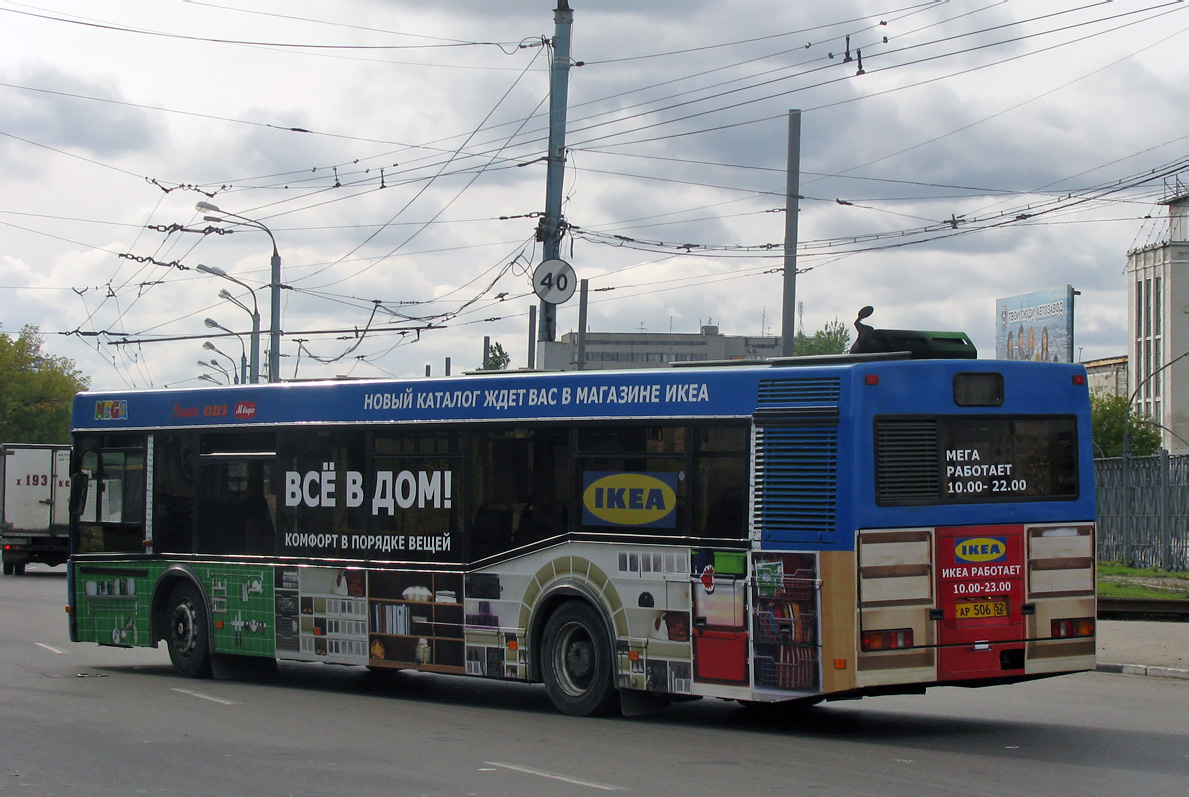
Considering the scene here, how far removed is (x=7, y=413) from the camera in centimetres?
8444

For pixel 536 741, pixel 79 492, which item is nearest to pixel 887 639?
pixel 536 741

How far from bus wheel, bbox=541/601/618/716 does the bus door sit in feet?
9.21

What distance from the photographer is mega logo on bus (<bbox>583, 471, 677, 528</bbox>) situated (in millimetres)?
11375

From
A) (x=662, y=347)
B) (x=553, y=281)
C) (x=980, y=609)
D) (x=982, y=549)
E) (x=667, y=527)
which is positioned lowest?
(x=980, y=609)

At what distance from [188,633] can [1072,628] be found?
9255mm

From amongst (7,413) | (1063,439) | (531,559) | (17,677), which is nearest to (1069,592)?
(1063,439)

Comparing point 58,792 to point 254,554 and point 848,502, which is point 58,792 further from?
point 254,554

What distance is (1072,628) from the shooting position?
10.9 m

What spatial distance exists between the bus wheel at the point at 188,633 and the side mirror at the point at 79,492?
1737 mm

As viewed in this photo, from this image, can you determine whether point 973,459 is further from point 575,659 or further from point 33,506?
point 33,506

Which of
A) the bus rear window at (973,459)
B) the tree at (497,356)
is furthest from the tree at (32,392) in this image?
the bus rear window at (973,459)

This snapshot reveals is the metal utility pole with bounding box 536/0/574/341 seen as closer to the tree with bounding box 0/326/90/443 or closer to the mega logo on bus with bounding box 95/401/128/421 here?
the mega logo on bus with bounding box 95/401/128/421

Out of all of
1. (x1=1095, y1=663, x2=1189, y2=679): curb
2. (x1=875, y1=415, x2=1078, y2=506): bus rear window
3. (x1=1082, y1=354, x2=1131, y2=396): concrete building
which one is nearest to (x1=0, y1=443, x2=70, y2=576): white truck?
(x1=1095, y1=663, x2=1189, y2=679): curb

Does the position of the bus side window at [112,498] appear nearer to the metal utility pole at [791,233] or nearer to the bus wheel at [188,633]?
the bus wheel at [188,633]
